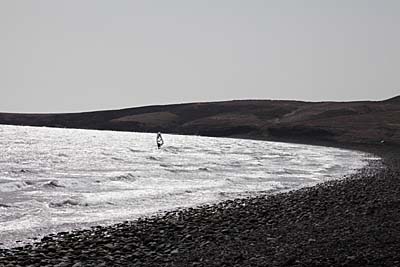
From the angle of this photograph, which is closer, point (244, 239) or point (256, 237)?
point (244, 239)

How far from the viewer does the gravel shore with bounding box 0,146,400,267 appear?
14336 millimetres

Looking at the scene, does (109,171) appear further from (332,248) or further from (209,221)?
(332,248)

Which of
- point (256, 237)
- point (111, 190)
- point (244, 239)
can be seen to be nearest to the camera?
point (244, 239)

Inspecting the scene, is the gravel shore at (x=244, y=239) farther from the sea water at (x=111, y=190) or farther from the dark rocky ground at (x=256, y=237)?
the sea water at (x=111, y=190)

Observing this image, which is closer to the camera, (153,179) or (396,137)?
(153,179)

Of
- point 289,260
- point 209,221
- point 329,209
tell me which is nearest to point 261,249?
point 289,260

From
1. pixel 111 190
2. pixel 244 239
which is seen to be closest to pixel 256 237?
pixel 244 239

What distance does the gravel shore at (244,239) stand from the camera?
1434 centimetres

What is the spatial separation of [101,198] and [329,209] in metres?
13.0

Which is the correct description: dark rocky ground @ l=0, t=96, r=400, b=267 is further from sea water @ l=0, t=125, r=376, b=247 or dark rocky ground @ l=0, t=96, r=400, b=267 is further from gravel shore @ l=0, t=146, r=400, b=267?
sea water @ l=0, t=125, r=376, b=247

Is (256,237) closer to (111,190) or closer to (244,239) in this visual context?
(244,239)

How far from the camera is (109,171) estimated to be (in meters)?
47.6

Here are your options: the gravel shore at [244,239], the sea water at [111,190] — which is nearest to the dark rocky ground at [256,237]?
the gravel shore at [244,239]

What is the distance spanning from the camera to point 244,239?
17766 millimetres
